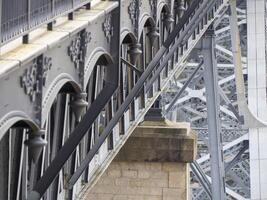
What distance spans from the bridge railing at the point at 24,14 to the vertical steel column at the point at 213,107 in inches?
967

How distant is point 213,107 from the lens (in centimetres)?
3628

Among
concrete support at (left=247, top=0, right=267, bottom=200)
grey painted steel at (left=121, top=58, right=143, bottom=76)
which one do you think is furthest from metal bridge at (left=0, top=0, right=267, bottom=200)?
concrete support at (left=247, top=0, right=267, bottom=200)

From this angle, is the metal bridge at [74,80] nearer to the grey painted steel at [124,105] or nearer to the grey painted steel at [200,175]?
the grey painted steel at [124,105]

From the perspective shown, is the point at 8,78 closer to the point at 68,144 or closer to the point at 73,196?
the point at 68,144

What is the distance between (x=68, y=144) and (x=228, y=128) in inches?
1574

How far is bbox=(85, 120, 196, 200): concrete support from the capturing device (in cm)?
2538

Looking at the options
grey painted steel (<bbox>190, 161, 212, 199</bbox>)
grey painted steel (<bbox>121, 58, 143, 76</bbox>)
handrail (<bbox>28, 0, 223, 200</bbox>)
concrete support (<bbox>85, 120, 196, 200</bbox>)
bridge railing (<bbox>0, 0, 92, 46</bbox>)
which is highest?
bridge railing (<bbox>0, 0, 92, 46</bbox>)

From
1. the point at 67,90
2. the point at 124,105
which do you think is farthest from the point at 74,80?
the point at 124,105

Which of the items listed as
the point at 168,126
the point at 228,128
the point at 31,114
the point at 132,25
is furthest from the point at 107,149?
the point at 228,128

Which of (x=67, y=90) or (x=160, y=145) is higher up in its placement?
(x=67, y=90)

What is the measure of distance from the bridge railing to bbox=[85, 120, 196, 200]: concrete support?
47.3ft

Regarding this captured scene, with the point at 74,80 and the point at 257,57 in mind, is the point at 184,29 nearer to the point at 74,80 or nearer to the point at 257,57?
the point at 74,80

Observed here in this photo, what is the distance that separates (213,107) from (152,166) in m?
10.6

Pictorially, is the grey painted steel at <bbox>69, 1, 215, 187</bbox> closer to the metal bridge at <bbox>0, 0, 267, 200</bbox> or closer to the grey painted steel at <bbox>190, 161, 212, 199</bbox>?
the metal bridge at <bbox>0, 0, 267, 200</bbox>
